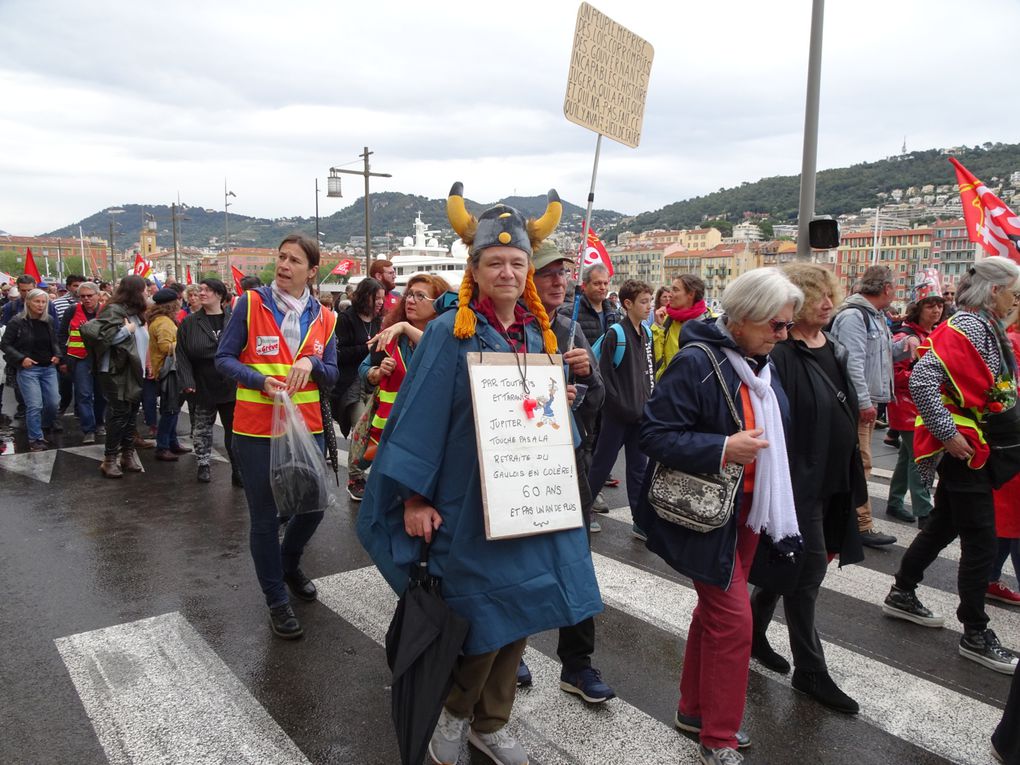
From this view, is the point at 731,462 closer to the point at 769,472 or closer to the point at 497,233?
the point at 769,472

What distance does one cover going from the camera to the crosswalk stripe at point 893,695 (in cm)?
316

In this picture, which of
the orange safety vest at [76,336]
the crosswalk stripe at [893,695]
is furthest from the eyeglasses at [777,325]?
the orange safety vest at [76,336]

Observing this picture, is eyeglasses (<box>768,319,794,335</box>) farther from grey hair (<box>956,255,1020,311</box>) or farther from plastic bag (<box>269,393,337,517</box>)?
plastic bag (<box>269,393,337,517</box>)

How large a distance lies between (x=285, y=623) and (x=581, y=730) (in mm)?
1741

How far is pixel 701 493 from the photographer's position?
2.77 m

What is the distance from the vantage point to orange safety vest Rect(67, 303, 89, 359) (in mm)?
9273

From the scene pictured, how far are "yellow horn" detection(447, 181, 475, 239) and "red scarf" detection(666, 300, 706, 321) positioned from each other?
3.99 meters

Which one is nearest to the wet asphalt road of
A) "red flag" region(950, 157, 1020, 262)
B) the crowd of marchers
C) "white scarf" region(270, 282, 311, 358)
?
the crowd of marchers

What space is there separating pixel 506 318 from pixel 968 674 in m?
3.15

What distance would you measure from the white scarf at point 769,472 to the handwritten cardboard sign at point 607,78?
1677mm

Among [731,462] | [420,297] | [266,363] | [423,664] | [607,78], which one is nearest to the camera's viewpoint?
[423,664]

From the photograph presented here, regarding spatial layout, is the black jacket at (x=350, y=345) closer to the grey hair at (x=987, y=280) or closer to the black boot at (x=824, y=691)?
the black boot at (x=824, y=691)

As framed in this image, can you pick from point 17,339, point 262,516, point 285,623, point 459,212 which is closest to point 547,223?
point 459,212

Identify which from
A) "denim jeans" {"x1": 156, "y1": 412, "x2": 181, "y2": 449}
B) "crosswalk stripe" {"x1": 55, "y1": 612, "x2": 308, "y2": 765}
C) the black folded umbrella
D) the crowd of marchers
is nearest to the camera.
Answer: the black folded umbrella
